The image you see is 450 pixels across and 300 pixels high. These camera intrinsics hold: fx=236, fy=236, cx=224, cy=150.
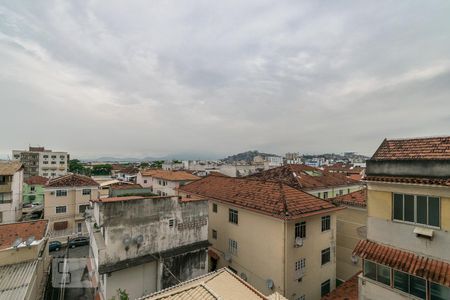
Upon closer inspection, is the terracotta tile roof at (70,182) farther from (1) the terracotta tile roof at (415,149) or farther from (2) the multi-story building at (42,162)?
(2) the multi-story building at (42,162)

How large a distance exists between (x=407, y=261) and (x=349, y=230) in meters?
13.0

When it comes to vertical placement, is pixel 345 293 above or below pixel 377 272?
below

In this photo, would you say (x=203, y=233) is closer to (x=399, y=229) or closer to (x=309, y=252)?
(x=309, y=252)

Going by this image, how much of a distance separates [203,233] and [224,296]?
956 centimetres

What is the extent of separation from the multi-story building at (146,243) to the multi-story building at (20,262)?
3.89 meters

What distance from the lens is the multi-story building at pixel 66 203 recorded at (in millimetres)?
36781

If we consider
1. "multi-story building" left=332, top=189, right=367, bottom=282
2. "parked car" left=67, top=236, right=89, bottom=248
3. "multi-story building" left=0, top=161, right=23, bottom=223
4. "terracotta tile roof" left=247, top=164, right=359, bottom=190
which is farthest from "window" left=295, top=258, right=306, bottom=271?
"multi-story building" left=0, top=161, right=23, bottom=223

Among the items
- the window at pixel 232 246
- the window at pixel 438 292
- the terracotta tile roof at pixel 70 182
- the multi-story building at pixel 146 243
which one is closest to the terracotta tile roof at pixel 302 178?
the window at pixel 232 246

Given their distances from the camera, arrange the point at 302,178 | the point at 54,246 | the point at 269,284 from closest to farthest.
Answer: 1. the point at 269,284
2. the point at 54,246
3. the point at 302,178

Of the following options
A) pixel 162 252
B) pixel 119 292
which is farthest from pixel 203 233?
pixel 119 292

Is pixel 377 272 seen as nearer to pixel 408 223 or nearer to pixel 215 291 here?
pixel 408 223

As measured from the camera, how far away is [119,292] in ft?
51.6

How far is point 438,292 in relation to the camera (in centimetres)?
1029

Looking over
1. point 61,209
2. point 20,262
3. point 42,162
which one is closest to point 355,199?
point 20,262
